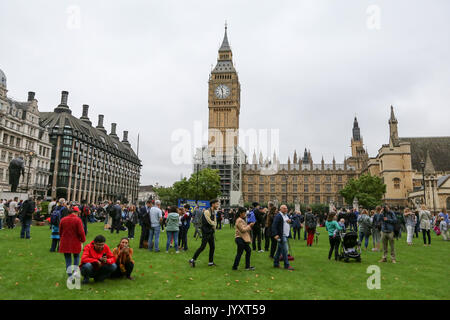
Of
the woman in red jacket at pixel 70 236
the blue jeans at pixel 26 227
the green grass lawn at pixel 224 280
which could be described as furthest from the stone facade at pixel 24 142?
the woman in red jacket at pixel 70 236

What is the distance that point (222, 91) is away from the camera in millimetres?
87562

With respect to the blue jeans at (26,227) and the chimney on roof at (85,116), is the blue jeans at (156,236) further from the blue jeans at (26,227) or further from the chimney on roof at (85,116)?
the chimney on roof at (85,116)

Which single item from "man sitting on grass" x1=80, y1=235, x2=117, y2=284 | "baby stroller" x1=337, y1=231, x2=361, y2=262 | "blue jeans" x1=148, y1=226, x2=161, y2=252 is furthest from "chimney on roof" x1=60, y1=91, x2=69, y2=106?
"baby stroller" x1=337, y1=231, x2=361, y2=262

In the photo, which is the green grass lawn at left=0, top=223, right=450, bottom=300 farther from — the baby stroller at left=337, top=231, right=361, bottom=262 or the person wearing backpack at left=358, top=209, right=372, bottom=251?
the person wearing backpack at left=358, top=209, right=372, bottom=251

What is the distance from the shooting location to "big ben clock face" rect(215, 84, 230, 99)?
87250 millimetres

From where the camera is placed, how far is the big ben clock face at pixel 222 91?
87250mm

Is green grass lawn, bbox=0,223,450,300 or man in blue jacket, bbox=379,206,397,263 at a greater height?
man in blue jacket, bbox=379,206,397,263

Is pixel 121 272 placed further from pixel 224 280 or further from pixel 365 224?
pixel 365 224

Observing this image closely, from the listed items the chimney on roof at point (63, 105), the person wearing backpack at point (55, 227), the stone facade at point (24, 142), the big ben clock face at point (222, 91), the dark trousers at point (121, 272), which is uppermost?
the big ben clock face at point (222, 91)

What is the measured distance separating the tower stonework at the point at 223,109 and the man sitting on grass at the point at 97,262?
75652mm

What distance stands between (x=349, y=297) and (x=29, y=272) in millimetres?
7636

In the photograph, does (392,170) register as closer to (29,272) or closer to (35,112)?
(29,272)
